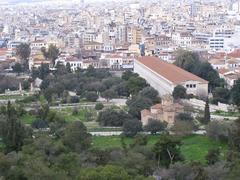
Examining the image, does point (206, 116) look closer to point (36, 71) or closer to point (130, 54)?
point (36, 71)

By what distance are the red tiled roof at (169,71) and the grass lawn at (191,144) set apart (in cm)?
885

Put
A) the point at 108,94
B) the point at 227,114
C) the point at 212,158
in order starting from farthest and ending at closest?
the point at 108,94, the point at 227,114, the point at 212,158

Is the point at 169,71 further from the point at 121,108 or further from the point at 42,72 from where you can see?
the point at 42,72

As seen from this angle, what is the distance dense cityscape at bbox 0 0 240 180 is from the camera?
55.3 ft

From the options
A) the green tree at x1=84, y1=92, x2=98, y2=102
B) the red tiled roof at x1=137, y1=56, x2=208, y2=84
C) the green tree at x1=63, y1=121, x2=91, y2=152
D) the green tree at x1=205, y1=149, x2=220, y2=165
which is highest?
the red tiled roof at x1=137, y1=56, x2=208, y2=84

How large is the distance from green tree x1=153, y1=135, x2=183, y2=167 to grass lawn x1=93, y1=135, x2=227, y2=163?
5.31ft

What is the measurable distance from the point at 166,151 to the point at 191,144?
Result: 425 centimetres

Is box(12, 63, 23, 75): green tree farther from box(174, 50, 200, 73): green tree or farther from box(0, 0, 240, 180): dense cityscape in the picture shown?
box(174, 50, 200, 73): green tree

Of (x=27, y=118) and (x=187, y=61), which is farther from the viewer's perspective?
(x=187, y=61)

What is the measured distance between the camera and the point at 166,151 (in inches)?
755

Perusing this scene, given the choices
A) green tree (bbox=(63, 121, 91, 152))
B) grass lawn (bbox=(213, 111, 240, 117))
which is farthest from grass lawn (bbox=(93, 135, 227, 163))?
grass lawn (bbox=(213, 111, 240, 117))

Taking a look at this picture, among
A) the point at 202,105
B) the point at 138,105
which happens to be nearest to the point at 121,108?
the point at 138,105

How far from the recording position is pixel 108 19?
277ft

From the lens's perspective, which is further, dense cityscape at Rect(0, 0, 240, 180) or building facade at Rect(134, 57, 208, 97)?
building facade at Rect(134, 57, 208, 97)
